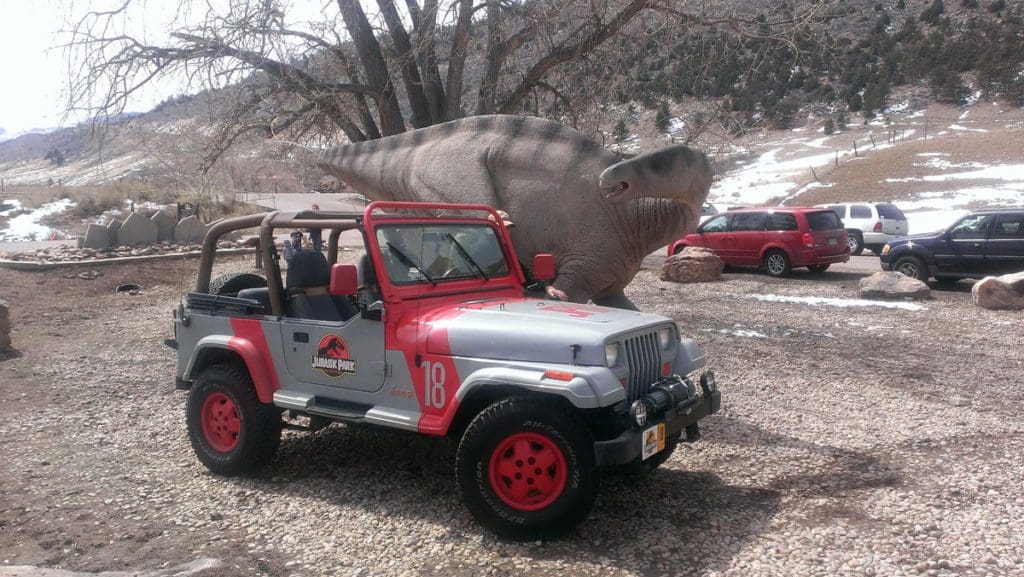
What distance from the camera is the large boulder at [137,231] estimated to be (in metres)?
20.2

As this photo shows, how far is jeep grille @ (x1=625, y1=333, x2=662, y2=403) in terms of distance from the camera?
4457 mm

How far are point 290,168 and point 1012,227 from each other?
12.8 meters

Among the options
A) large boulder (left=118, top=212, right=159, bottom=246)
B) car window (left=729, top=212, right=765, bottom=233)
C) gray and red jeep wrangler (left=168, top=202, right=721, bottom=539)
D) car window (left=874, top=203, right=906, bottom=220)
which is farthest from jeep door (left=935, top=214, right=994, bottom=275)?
large boulder (left=118, top=212, right=159, bottom=246)

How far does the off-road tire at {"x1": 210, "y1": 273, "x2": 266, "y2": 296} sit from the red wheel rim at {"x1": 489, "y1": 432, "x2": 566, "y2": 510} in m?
2.99

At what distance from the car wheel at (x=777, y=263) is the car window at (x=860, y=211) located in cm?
698

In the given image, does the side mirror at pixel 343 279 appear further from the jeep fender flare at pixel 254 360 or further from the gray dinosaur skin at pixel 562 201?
the gray dinosaur skin at pixel 562 201

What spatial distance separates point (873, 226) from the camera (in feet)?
75.5

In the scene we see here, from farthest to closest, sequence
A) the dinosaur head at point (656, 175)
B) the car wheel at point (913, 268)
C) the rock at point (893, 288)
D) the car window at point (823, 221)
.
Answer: the car window at point (823, 221) < the car wheel at point (913, 268) < the rock at point (893, 288) < the dinosaur head at point (656, 175)

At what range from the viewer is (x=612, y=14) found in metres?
12.1

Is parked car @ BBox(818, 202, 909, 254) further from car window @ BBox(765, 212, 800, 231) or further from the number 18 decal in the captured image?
the number 18 decal

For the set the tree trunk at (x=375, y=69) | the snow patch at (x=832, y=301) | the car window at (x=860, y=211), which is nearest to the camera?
the tree trunk at (x=375, y=69)

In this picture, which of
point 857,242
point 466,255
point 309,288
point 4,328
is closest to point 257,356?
point 309,288

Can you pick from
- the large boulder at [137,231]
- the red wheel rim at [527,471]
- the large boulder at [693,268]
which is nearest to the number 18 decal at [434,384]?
the red wheel rim at [527,471]

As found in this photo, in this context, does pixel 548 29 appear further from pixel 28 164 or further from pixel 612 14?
pixel 28 164
